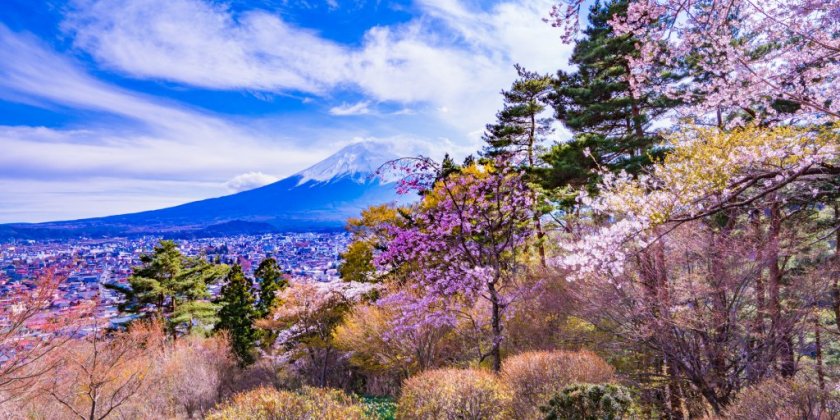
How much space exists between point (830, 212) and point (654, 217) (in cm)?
1603

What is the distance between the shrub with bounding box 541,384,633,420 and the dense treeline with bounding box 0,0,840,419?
32 millimetres

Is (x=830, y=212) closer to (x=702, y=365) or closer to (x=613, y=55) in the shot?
(x=613, y=55)

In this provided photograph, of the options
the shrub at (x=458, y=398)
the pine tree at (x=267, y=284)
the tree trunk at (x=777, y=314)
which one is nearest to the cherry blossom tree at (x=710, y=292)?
the tree trunk at (x=777, y=314)

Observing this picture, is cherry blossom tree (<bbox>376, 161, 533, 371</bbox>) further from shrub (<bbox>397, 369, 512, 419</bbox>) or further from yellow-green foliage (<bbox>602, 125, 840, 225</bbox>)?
yellow-green foliage (<bbox>602, 125, 840, 225</bbox>)

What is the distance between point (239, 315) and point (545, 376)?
27.5 m

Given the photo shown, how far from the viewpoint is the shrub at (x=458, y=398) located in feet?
27.0

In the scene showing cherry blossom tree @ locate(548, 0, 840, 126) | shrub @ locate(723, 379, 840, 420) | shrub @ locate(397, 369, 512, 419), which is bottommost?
shrub @ locate(397, 369, 512, 419)

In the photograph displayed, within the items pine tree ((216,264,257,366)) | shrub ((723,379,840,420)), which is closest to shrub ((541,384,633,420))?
shrub ((723,379,840,420))

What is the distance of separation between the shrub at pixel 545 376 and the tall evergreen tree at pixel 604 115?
670 cm

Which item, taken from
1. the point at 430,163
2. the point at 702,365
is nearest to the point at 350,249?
the point at 430,163

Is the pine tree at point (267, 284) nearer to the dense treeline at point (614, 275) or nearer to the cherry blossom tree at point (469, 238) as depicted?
the dense treeline at point (614, 275)

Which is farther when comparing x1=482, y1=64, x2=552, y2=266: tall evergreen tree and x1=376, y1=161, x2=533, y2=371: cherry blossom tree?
x1=482, y1=64, x2=552, y2=266: tall evergreen tree

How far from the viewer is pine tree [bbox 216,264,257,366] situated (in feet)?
98.8

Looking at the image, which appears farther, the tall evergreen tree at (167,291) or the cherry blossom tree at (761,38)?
the tall evergreen tree at (167,291)
